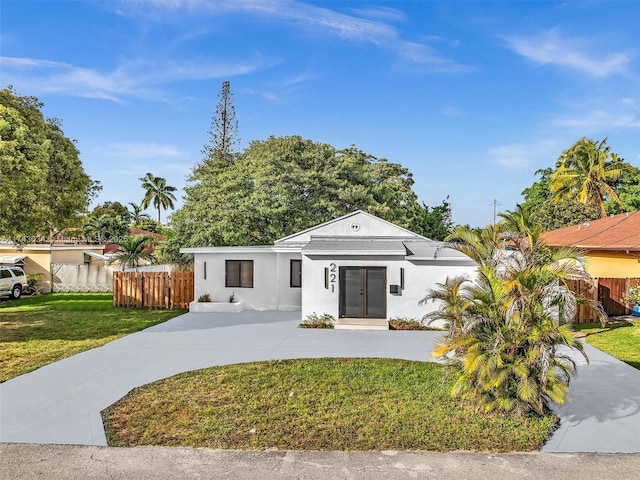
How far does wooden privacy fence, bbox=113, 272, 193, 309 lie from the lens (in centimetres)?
1711

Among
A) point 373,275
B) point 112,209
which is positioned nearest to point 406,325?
point 373,275

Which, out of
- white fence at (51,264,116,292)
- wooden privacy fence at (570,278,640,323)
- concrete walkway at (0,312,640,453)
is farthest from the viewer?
white fence at (51,264,116,292)

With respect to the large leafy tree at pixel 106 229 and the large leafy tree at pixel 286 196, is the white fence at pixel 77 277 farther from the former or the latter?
the large leafy tree at pixel 106 229

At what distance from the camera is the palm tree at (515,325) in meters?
5.96

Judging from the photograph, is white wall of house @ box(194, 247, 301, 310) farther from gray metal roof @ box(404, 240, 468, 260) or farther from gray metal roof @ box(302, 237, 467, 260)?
gray metal roof @ box(404, 240, 468, 260)

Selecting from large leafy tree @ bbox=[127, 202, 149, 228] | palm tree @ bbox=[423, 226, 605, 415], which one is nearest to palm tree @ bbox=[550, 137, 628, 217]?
palm tree @ bbox=[423, 226, 605, 415]

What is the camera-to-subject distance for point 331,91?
21000mm

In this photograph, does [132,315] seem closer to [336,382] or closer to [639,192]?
[336,382]

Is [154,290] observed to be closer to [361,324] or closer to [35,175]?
[35,175]

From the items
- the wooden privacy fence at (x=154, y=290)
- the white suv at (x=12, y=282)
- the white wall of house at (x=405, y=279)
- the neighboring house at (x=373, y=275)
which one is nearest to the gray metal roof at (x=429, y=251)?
the neighboring house at (x=373, y=275)

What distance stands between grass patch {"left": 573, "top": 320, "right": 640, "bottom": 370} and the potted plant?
86cm

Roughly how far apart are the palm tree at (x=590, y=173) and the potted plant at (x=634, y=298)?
20659mm

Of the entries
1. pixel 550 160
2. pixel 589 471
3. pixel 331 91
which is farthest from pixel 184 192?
pixel 550 160

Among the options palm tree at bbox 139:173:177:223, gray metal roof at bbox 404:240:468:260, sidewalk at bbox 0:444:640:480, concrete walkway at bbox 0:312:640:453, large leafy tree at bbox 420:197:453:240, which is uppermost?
palm tree at bbox 139:173:177:223
